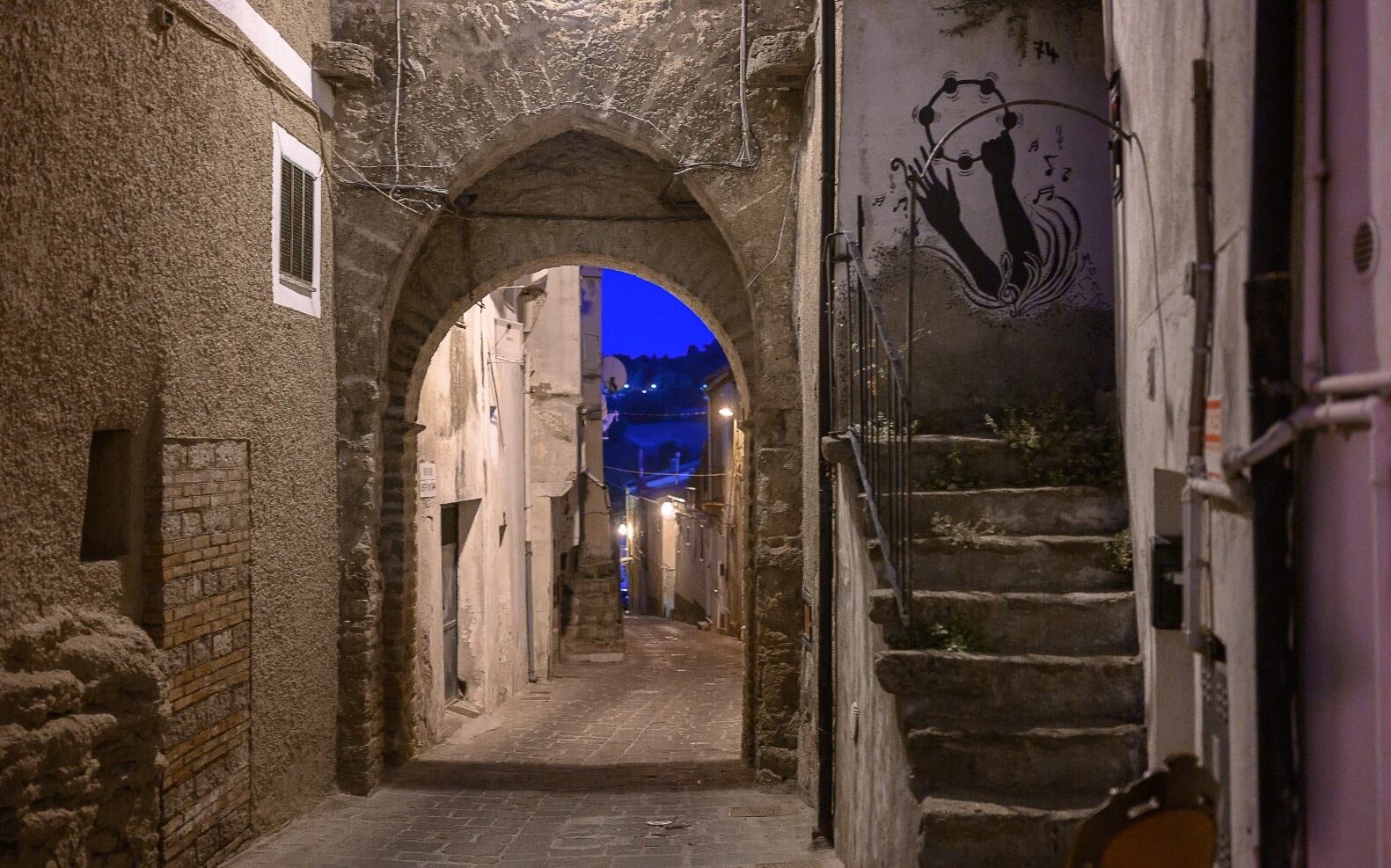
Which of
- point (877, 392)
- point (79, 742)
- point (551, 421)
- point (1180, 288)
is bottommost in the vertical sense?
point (79, 742)

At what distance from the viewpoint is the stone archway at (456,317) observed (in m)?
7.76

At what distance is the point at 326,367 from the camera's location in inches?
297

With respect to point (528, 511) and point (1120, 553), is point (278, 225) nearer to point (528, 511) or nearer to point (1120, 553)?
point (1120, 553)

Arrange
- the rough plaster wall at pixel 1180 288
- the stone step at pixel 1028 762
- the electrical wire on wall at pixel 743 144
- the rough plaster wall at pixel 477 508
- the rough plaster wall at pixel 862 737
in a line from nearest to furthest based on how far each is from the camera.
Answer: the rough plaster wall at pixel 1180 288 < the stone step at pixel 1028 762 < the rough plaster wall at pixel 862 737 < the electrical wire on wall at pixel 743 144 < the rough plaster wall at pixel 477 508

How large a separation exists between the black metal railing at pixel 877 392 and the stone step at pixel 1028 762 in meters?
0.55

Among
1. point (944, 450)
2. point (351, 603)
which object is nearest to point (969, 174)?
point (944, 450)

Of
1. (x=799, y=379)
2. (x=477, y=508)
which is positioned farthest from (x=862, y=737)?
(x=477, y=508)

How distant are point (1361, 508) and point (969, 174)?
14.9 ft

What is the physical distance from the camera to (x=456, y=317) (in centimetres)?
922

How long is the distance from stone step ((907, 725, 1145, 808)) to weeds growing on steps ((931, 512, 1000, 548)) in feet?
3.34

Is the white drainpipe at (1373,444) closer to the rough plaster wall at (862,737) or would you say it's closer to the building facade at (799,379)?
the building facade at (799,379)

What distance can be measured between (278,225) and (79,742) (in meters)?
3.33

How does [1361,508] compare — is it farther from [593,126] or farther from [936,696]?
[593,126]

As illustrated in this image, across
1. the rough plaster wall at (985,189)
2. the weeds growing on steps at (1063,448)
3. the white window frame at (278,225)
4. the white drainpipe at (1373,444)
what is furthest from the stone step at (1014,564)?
the white window frame at (278,225)
